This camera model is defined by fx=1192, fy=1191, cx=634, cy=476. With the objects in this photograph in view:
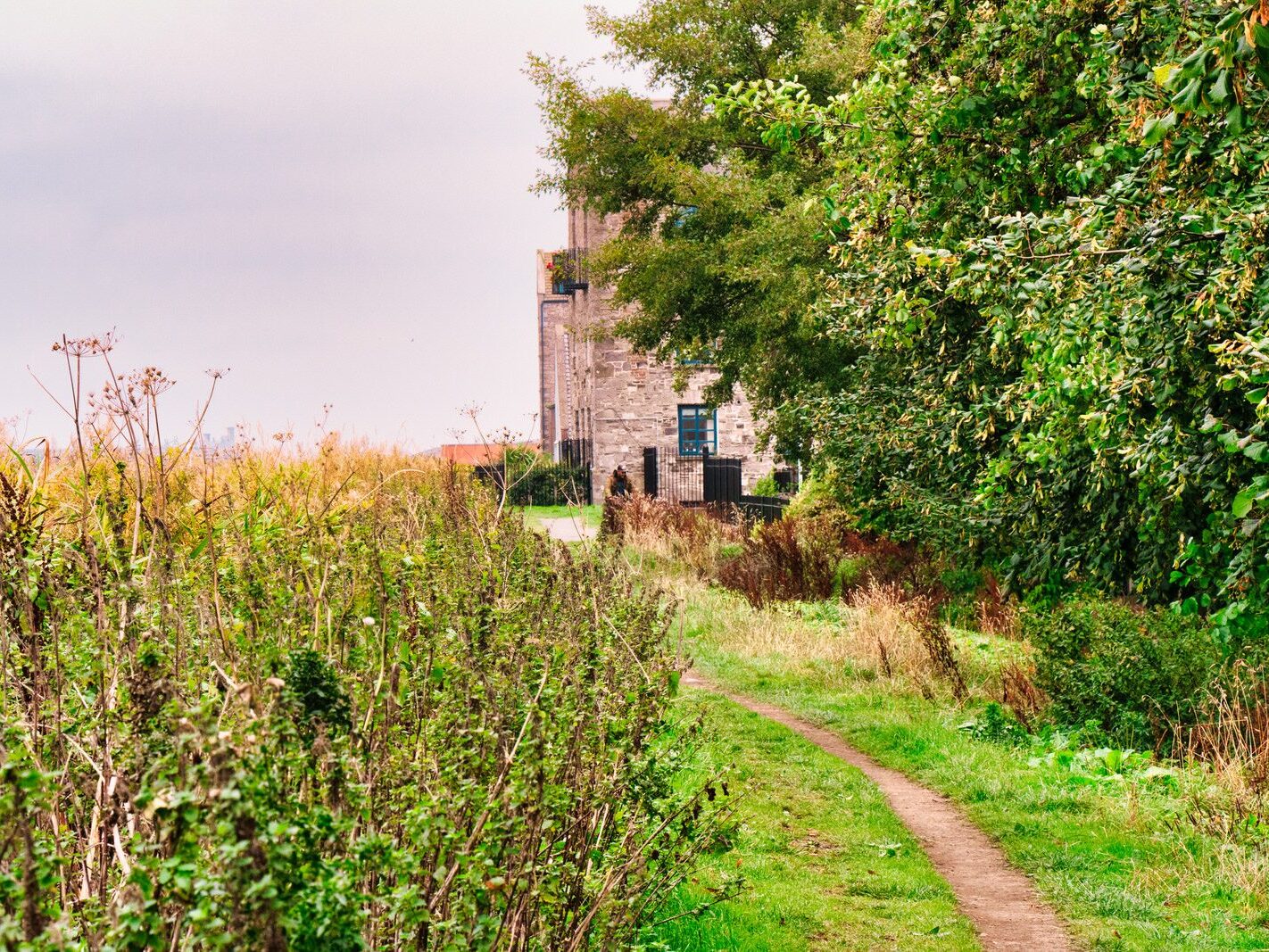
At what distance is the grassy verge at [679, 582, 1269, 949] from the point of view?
612cm

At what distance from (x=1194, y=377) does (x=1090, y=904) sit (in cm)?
295

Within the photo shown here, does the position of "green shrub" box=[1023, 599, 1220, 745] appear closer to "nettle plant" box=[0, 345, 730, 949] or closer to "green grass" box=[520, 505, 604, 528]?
"nettle plant" box=[0, 345, 730, 949]

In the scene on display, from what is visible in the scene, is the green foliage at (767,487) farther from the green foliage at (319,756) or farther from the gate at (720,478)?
the green foliage at (319,756)

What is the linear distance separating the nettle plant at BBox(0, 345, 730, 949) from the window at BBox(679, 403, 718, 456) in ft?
96.3

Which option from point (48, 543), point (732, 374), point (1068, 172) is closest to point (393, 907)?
point (48, 543)

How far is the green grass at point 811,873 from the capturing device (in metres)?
5.62

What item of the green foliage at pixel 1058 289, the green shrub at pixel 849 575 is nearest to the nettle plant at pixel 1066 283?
the green foliage at pixel 1058 289

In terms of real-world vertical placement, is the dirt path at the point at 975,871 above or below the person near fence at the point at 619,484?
below

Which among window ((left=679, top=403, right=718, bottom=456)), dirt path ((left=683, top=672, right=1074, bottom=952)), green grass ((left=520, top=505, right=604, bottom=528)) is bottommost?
dirt path ((left=683, top=672, right=1074, bottom=952))

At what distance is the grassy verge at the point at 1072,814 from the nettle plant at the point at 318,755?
248cm

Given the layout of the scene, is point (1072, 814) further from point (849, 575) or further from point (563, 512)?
point (563, 512)

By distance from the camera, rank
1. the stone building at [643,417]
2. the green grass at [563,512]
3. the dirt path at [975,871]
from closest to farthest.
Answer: the dirt path at [975,871]
the green grass at [563,512]
the stone building at [643,417]

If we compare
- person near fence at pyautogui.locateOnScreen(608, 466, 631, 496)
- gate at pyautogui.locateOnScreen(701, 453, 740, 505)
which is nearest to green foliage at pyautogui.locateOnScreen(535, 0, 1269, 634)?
person near fence at pyautogui.locateOnScreen(608, 466, 631, 496)

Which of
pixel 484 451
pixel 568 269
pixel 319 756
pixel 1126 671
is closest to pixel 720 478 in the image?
pixel 484 451
